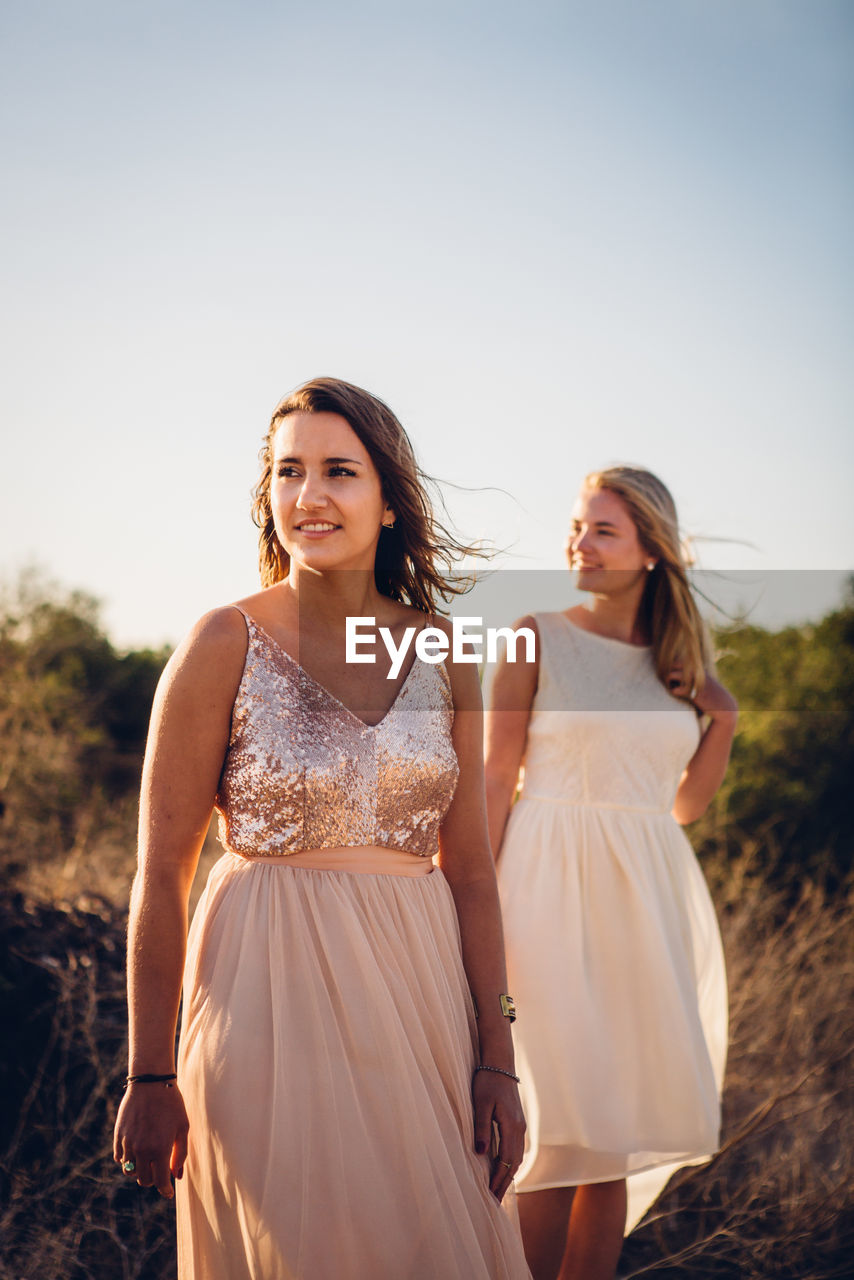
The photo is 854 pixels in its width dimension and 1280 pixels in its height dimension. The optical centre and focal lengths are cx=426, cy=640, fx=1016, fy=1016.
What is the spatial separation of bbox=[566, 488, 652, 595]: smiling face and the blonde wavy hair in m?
0.03

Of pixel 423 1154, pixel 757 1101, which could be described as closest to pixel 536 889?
pixel 423 1154

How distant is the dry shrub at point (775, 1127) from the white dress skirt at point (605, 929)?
0.61 meters

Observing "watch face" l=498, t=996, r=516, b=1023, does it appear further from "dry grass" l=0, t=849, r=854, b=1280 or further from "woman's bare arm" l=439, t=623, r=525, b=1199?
"dry grass" l=0, t=849, r=854, b=1280

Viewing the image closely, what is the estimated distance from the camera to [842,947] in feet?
18.7

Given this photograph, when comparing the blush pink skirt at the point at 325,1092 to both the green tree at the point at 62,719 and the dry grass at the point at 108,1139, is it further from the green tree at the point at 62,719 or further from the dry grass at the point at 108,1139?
the green tree at the point at 62,719

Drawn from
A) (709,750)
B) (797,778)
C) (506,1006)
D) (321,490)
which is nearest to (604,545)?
(709,750)

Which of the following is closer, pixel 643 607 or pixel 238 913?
pixel 238 913

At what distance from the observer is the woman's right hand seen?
1585 millimetres

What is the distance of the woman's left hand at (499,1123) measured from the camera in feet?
6.02

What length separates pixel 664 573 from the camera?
3.37 m

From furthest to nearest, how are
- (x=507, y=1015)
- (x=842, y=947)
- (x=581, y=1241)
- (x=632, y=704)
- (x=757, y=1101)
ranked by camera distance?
(x=842, y=947) → (x=757, y=1101) → (x=632, y=704) → (x=581, y=1241) → (x=507, y=1015)

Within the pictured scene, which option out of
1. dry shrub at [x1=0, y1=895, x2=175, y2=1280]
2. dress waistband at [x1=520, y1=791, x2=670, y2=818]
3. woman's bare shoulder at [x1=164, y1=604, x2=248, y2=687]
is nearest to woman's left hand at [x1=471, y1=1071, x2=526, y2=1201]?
woman's bare shoulder at [x1=164, y1=604, x2=248, y2=687]

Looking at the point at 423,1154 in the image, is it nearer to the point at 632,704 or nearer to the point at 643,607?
the point at 632,704

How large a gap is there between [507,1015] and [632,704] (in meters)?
1.40
